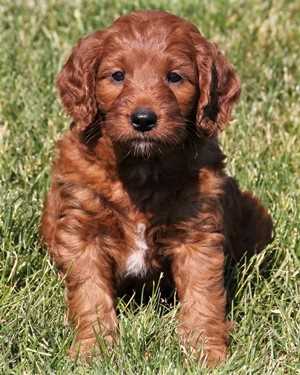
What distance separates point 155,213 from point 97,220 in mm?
281

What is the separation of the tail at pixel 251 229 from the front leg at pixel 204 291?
0.78m

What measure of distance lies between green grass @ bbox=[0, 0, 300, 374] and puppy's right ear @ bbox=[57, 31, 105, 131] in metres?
0.72

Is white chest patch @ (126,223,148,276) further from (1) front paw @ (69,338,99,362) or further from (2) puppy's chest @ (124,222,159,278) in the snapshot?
(1) front paw @ (69,338,99,362)

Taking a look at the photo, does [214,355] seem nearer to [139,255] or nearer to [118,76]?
[139,255]

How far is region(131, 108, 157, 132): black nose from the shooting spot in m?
4.86

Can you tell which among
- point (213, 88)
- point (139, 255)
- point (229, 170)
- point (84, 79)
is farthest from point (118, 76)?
point (229, 170)

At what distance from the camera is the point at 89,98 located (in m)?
5.27

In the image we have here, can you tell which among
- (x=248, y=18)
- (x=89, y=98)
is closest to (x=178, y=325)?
(x=89, y=98)

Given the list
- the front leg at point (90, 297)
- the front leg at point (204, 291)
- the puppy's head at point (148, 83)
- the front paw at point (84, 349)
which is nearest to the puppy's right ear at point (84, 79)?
the puppy's head at point (148, 83)

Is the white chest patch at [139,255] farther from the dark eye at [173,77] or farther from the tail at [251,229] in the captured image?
the tail at [251,229]

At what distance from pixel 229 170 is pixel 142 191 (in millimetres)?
1491

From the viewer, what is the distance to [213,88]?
211 inches

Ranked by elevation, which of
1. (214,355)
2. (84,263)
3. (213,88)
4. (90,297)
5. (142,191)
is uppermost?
(213,88)

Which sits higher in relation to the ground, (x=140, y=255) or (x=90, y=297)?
(x=140, y=255)
